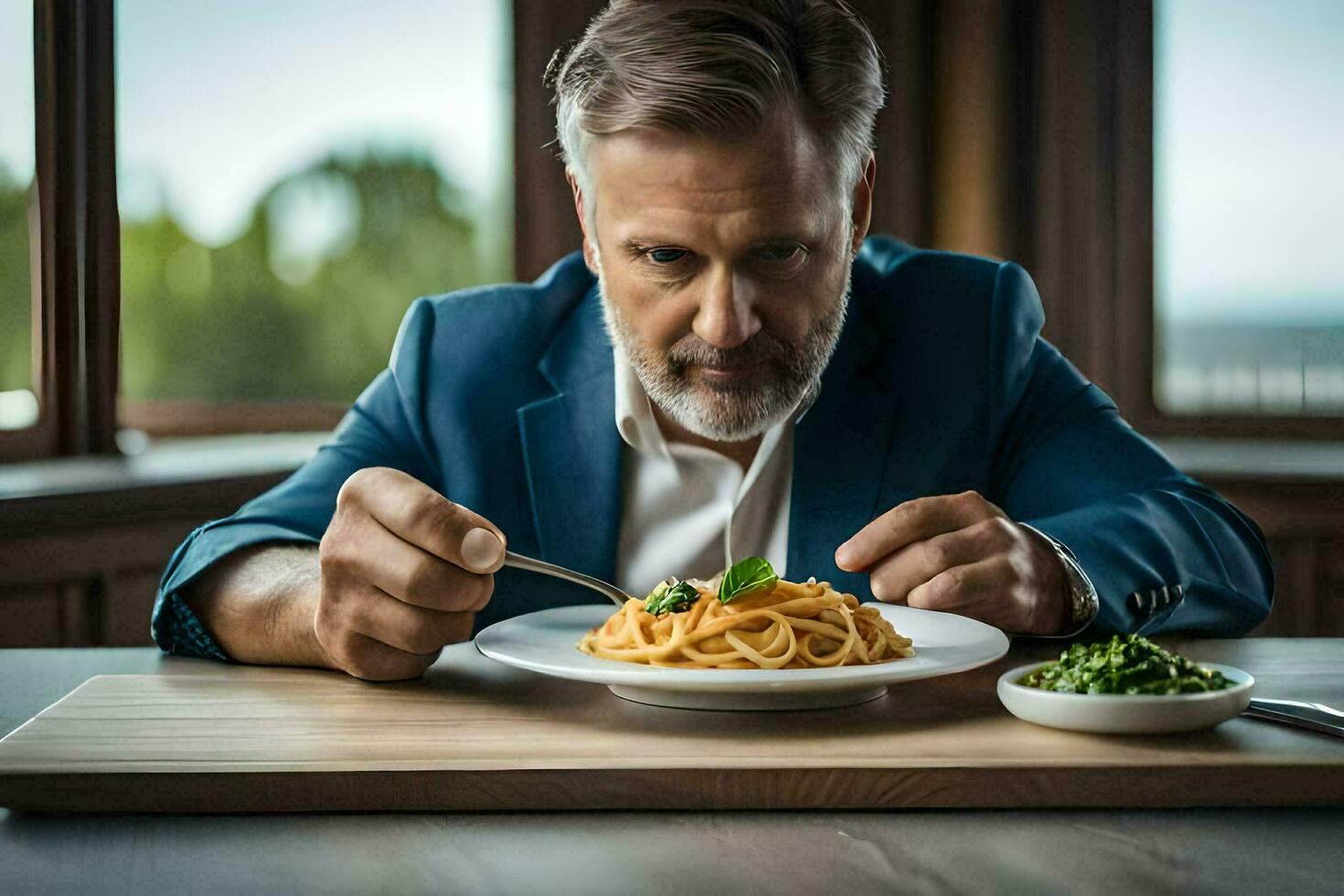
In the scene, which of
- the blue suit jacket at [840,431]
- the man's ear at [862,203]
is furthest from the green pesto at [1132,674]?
the man's ear at [862,203]

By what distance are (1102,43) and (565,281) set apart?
247 cm

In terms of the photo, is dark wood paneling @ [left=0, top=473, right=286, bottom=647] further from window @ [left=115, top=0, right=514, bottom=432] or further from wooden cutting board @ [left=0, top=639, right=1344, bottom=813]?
wooden cutting board @ [left=0, top=639, right=1344, bottom=813]

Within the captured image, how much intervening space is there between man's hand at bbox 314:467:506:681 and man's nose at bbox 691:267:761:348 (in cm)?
56

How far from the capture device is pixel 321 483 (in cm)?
179

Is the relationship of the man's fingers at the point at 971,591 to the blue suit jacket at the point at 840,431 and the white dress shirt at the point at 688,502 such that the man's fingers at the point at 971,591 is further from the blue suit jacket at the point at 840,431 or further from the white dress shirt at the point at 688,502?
the white dress shirt at the point at 688,502

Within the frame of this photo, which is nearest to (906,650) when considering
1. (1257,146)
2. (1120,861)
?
(1120,861)

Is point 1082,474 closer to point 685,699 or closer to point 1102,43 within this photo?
point 685,699

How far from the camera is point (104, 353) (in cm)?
306

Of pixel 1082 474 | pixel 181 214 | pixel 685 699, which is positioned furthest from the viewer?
pixel 181 214

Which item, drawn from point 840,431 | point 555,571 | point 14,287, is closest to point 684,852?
point 555,571

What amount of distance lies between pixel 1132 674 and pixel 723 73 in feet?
3.23

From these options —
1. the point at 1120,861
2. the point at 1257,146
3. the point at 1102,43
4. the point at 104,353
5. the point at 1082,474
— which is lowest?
the point at 1120,861

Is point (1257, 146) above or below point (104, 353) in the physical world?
above

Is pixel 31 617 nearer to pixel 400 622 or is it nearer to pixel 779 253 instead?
pixel 400 622
